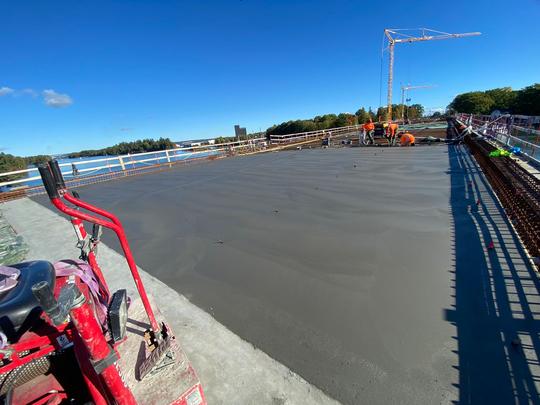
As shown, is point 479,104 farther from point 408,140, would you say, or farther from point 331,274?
point 331,274

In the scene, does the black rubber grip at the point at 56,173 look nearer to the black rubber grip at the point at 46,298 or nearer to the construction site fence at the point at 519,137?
the black rubber grip at the point at 46,298

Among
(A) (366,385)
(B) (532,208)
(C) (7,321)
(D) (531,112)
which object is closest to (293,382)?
(A) (366,385)

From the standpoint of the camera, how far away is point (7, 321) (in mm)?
1040

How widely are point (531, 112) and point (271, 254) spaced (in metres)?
78.4

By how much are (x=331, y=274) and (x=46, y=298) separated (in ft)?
9.15

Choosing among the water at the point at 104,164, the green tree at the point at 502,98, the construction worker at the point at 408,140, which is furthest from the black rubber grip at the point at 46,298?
the green tree at the point at 502,98

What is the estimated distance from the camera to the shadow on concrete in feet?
5.58

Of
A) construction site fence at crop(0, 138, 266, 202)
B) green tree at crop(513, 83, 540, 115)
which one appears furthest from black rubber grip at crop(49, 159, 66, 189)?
green tree at crop(513, 83, 540, 115)

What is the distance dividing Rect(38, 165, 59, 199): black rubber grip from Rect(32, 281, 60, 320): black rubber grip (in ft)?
1.90

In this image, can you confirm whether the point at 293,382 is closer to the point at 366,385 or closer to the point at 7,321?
the point at 366,385

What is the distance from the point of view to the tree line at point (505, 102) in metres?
53.4

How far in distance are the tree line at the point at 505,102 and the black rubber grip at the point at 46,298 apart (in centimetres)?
7724

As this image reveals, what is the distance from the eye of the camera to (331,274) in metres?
3.08

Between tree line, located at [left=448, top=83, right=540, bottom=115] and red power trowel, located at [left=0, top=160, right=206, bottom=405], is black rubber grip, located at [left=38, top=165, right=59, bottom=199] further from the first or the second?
tree line, located at [left=448, top=83, right=540, bottom=115]
